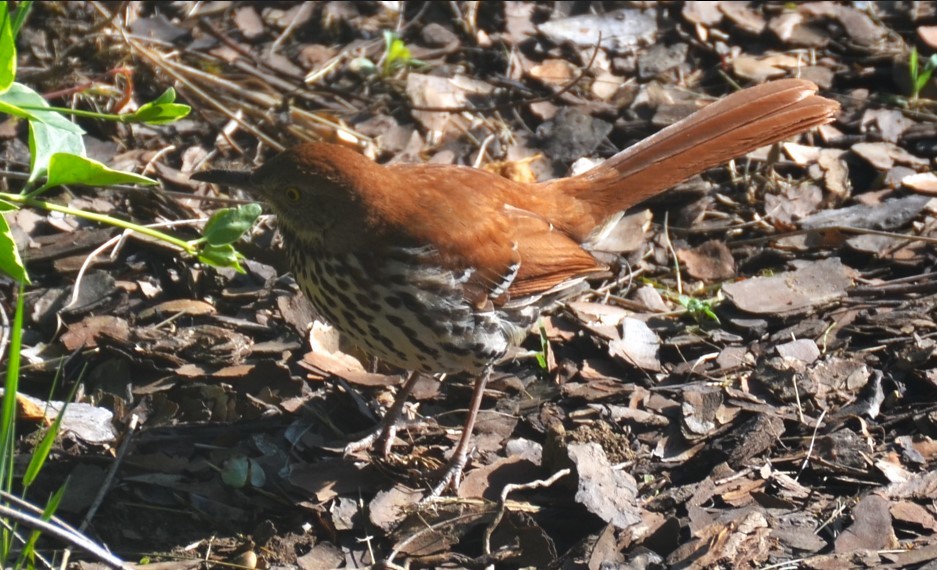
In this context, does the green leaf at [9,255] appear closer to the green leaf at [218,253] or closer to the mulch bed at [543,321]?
the green leaf at [218,253]

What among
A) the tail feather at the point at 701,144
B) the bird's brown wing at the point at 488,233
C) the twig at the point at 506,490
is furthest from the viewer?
the tail feather at the point at 701,144

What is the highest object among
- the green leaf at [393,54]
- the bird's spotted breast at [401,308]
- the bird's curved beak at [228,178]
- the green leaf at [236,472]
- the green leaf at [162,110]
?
the green leaf at [162,110]

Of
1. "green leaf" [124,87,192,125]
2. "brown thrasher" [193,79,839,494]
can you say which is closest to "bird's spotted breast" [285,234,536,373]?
"brown thrasher" [193,79,839,494]

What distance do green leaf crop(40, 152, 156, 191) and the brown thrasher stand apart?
875 millimetres

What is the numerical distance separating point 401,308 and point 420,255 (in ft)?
0.64

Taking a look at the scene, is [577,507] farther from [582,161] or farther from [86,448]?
[582,161]

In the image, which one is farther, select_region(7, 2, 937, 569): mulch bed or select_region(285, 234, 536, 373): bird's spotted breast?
select_region(285, 234, 536, 373): bird's spotted breast

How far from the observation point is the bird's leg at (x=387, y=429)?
384cm

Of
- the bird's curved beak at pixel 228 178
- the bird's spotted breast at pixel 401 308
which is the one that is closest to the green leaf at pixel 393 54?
the bird's curved beak at pixel 228 178

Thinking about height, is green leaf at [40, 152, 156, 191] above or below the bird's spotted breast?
above

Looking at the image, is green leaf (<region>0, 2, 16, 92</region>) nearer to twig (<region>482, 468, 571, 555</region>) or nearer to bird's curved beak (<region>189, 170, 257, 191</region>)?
bird's curved beak (<region>189, 170, 257, 191</region>)

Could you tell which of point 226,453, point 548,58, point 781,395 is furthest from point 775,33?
point 226,453

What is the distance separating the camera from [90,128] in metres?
4.99

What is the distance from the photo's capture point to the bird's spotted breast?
3641 mm
